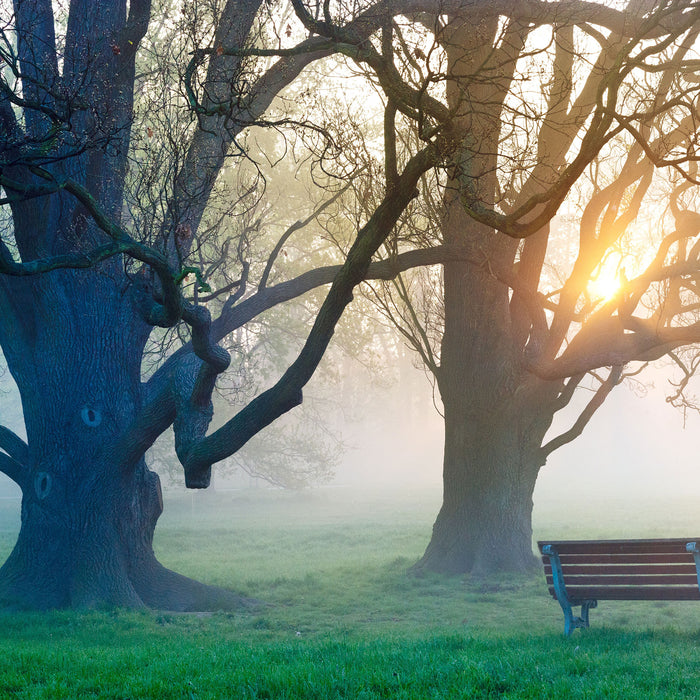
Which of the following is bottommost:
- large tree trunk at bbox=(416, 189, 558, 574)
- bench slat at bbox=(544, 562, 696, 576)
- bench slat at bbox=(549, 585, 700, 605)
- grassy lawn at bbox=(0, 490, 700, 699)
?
grassy lawn at bbox=(0, 490, 700, 699)

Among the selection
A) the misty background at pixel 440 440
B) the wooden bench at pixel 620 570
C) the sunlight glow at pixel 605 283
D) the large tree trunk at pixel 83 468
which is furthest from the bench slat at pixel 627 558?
the misty background at pixel 440 440

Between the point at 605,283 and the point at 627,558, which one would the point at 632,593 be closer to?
the point at 627,558

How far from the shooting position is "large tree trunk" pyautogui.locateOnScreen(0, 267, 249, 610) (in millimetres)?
11703

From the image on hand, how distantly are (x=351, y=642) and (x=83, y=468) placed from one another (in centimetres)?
543

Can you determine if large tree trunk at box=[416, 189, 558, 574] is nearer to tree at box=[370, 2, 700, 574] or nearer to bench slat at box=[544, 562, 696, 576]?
tree at box=[370, 2, 700, 574]

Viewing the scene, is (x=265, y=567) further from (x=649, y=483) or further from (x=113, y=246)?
(x=649, y=483)

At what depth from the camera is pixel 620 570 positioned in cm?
834

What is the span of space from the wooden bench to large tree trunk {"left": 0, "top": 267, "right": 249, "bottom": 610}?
18.2 feet

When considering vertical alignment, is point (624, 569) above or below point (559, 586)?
above

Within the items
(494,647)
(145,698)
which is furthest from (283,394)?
(145,698)

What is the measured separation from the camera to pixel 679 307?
14773mm

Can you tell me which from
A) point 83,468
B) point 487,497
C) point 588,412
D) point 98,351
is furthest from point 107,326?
point 588,412

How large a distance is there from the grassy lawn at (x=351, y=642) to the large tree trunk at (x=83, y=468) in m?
1.00

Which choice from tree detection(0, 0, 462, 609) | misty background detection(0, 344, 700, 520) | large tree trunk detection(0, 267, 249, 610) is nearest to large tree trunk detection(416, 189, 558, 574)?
tree detection(0, 0, 462, 609)
